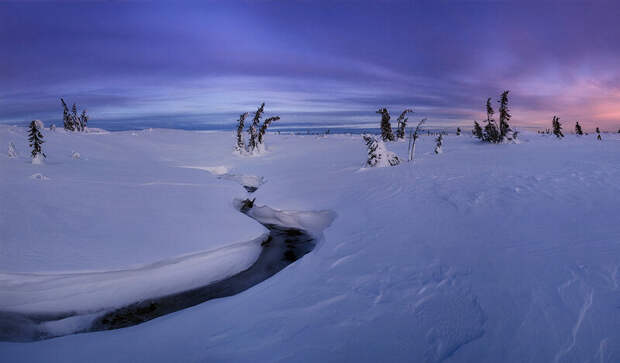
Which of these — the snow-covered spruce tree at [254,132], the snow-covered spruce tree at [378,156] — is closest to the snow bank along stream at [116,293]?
the snow-covered spruce tree at [378,156]

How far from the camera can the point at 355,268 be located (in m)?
4.32

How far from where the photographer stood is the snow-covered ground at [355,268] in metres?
2.77

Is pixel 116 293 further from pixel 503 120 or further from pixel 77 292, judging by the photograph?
pixel 503 120

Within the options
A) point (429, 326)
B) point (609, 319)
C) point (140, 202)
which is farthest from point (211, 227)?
point (609, 319)

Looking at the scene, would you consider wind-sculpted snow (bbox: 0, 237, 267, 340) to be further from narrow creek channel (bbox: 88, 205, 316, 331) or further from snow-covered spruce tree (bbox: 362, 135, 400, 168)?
snow-covered spruce tree (bbox: 362, 135, 400, 168)

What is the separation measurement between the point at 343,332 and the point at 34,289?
12.6 feet

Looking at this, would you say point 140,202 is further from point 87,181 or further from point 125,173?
point 125,173

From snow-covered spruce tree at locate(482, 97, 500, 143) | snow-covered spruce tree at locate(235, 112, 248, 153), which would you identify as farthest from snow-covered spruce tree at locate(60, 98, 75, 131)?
snow-covered spruce tree at locate(482, 97, 500, 143)

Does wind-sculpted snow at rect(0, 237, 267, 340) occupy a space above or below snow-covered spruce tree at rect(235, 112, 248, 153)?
below

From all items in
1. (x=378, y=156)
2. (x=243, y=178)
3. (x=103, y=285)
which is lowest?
(x=103, y=285)

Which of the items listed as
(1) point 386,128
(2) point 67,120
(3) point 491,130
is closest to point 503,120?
(3) point 491,130

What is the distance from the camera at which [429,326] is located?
292cm

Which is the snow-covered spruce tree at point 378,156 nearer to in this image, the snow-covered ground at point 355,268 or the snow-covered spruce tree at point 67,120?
the snow-covered ground at point 355,268

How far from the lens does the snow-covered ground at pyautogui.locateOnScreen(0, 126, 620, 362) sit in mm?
2773
